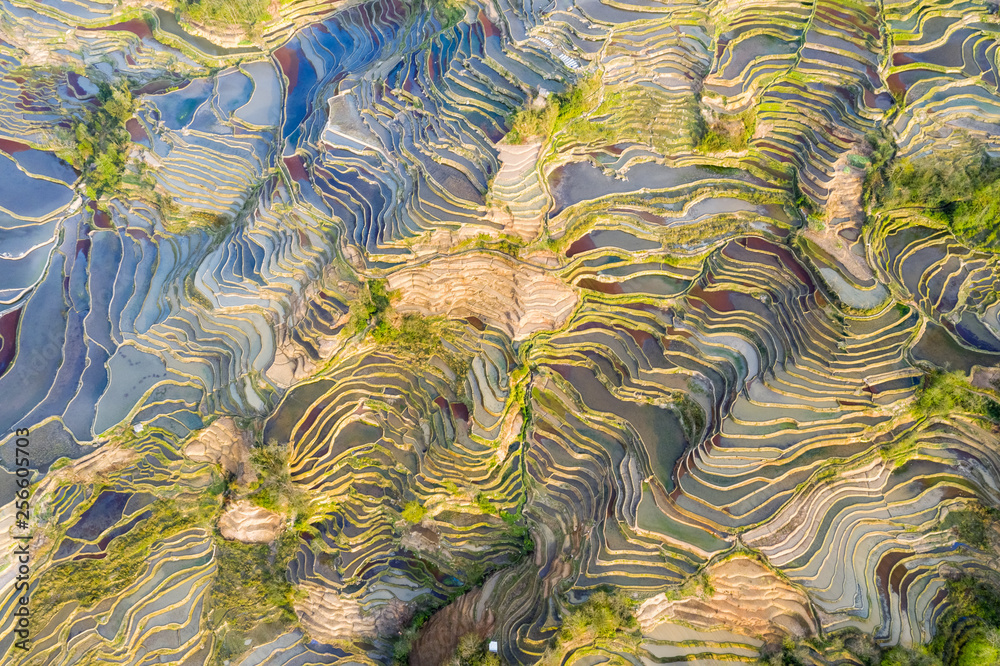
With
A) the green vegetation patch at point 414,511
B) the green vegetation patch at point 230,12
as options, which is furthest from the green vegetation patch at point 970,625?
the green vegetation patch at point 230,12

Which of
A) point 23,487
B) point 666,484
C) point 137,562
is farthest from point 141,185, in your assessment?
point 666,484

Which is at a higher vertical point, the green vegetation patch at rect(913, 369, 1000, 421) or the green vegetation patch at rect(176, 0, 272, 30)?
the green vegetation patch at rect(176, 0, 272, 30)

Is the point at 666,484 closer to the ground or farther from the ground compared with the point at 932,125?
closer to the ground

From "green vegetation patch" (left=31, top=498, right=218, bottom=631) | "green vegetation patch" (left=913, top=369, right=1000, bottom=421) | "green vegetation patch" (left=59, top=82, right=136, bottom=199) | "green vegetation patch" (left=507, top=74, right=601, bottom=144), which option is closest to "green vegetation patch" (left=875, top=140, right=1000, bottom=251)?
"green vegetation patch" (left=913, top=369, right=1000, bottom=421)

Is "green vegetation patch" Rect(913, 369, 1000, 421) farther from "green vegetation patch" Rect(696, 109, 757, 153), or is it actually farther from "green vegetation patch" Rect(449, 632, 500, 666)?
"green vegetation patch" Rect(449, 632, 500, 666)

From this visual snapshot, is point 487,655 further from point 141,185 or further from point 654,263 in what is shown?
point 141,185

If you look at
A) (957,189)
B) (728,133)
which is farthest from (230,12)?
(957,189)

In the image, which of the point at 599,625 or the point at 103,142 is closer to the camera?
the point at 599,625

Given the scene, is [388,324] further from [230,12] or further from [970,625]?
[970,625]
